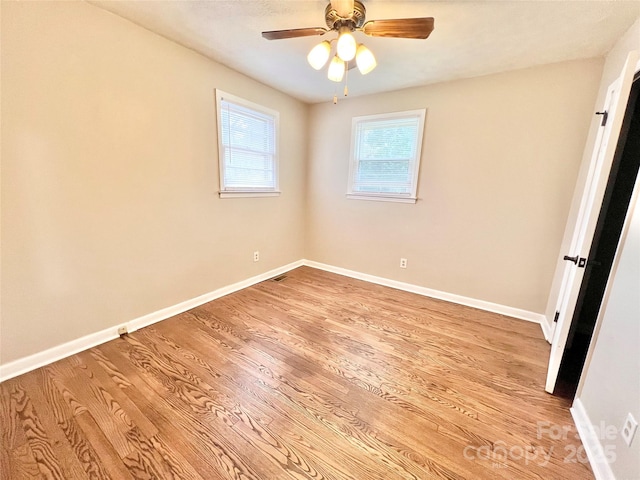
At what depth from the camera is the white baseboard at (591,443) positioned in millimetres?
1161

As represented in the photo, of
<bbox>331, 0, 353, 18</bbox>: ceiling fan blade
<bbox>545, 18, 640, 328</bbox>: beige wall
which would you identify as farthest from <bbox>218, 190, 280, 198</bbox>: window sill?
<bbox>545, 18, 640, 328</bbox>: beige wall

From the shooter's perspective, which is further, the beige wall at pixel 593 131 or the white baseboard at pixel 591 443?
the beige wall at pixel 593 131

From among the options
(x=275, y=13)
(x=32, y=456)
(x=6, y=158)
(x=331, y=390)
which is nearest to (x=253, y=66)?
(x=275, y=13)

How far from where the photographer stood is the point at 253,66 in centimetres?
261

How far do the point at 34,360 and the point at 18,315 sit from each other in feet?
1.13

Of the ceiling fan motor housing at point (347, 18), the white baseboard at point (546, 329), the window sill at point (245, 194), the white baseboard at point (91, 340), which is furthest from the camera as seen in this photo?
the window sill at point (245, 194)

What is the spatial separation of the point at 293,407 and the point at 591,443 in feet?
5.10

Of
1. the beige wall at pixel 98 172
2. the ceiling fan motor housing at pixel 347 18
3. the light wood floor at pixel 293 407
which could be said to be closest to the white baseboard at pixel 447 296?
the light wood floor at pixel 293 407

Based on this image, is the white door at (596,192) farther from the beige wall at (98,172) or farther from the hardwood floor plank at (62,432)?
the beige wall at (98,172)

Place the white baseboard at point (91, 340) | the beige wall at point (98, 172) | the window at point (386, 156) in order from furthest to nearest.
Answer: the window at point (386, 156) < the white baseboard at point (91, 340) < the beige wall at point (98, 172)

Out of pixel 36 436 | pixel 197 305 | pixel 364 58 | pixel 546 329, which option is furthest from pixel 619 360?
pixel 197 305

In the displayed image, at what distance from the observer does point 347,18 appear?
1.50m

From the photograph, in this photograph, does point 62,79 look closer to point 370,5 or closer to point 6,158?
point 6,158

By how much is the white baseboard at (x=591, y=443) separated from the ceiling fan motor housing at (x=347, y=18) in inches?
102
